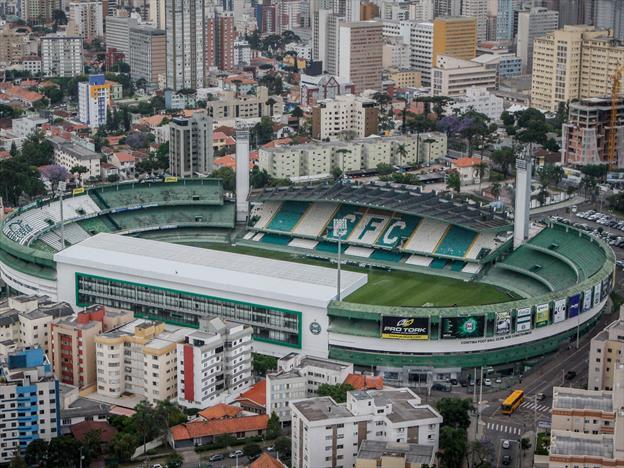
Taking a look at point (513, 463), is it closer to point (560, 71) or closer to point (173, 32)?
point (560, 71)

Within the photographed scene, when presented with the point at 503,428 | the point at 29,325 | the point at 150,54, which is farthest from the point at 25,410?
the point at 150,54

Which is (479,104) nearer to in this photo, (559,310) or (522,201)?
(522,201)

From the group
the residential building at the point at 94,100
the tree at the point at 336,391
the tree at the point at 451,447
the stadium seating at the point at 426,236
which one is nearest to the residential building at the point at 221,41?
the residential building at the point at 94,100

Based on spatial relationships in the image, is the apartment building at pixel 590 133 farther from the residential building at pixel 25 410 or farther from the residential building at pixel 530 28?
the residential building at pixel 25 410

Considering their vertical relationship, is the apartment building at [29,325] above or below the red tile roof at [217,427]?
above

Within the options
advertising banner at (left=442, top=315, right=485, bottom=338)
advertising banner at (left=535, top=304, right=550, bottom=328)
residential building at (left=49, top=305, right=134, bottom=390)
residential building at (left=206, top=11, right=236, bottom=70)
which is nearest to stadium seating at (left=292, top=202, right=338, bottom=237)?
advertising banner at (left=442, top=315, right=485, bottom=338)
